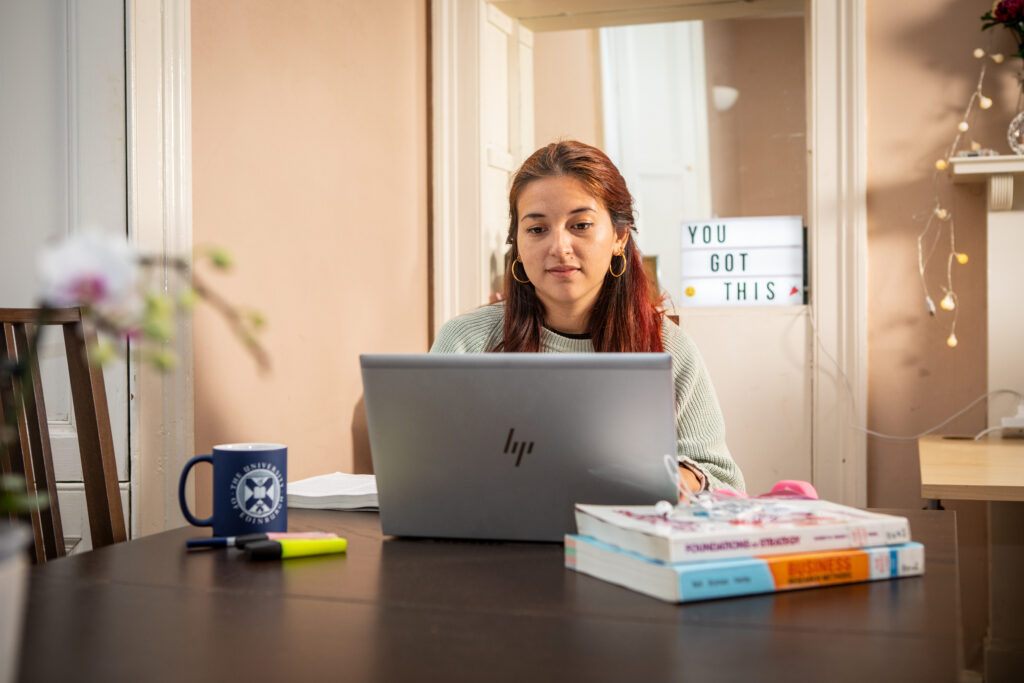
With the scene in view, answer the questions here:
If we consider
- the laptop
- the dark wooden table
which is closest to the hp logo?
the laptop

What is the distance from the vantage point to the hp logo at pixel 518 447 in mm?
1007

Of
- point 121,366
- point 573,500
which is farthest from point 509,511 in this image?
point 121,366

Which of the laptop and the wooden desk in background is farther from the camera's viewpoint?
the wooden desk in background

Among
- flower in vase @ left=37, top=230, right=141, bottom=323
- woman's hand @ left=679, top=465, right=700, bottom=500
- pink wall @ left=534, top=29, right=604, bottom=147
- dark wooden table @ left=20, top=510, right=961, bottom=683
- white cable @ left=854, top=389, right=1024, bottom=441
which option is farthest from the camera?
pink wall @ left=534, top=29, right=604, bottom=147

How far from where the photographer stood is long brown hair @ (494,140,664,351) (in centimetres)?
187

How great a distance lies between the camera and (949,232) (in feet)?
8.84

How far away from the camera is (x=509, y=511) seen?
104cm

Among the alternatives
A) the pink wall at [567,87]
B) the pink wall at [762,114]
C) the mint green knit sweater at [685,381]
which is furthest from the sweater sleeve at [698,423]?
the pink wall at [567,87]

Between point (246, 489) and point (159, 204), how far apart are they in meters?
0.89

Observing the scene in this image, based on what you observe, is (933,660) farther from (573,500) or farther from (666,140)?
(666,140)

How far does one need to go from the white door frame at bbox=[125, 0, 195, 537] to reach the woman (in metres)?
0.51

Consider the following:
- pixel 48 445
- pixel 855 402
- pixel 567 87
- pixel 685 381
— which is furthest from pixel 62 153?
pixel 567 87

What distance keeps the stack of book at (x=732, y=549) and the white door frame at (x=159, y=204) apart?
1090 mm

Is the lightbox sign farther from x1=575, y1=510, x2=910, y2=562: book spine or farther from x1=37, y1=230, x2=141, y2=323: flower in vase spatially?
x1=37, y1=230, x2=141, y2=323: flower in vase
